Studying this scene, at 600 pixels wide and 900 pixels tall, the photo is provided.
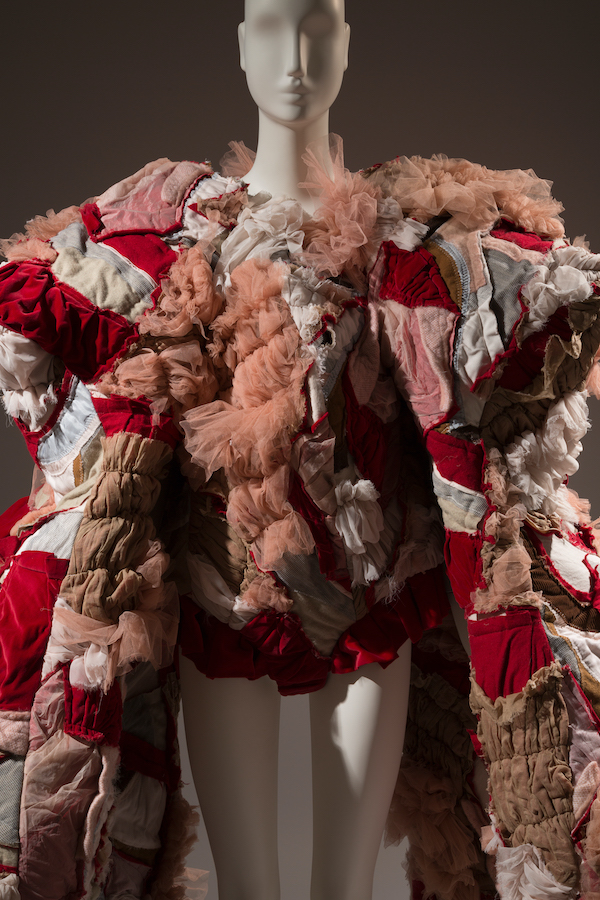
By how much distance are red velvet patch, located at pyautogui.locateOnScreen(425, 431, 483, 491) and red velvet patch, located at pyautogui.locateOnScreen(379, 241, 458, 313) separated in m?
0.17

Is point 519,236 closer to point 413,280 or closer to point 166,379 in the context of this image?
point 413,280

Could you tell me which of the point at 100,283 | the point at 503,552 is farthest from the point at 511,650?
the point at 100,283

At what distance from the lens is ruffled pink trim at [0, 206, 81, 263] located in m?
1.35

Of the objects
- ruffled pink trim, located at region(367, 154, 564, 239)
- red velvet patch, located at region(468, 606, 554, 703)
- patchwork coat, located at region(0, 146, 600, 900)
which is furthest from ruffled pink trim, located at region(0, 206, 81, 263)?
red velvet patch, located at region(468, 606, 554, 703)

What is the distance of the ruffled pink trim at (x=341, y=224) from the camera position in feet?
4.43

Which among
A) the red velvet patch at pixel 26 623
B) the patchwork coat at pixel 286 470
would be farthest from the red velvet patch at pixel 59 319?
the red velvet patch at pixel 26 623

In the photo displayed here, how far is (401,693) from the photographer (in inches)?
57.8

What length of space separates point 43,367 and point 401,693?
0.66 metres

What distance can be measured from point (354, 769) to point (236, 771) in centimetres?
16

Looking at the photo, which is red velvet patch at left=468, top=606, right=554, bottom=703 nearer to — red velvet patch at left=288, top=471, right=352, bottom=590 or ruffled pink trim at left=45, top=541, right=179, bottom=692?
red velvet patch at left=288, top=471, right=352, bottom=590

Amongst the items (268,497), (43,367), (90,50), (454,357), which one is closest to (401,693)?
(268,497)

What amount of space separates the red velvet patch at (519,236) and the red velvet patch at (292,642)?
0.47m

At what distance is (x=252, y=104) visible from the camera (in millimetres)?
2129

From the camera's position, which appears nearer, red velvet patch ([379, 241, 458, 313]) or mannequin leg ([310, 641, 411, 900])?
red velvet patch ([379, 241, 458, 313])
